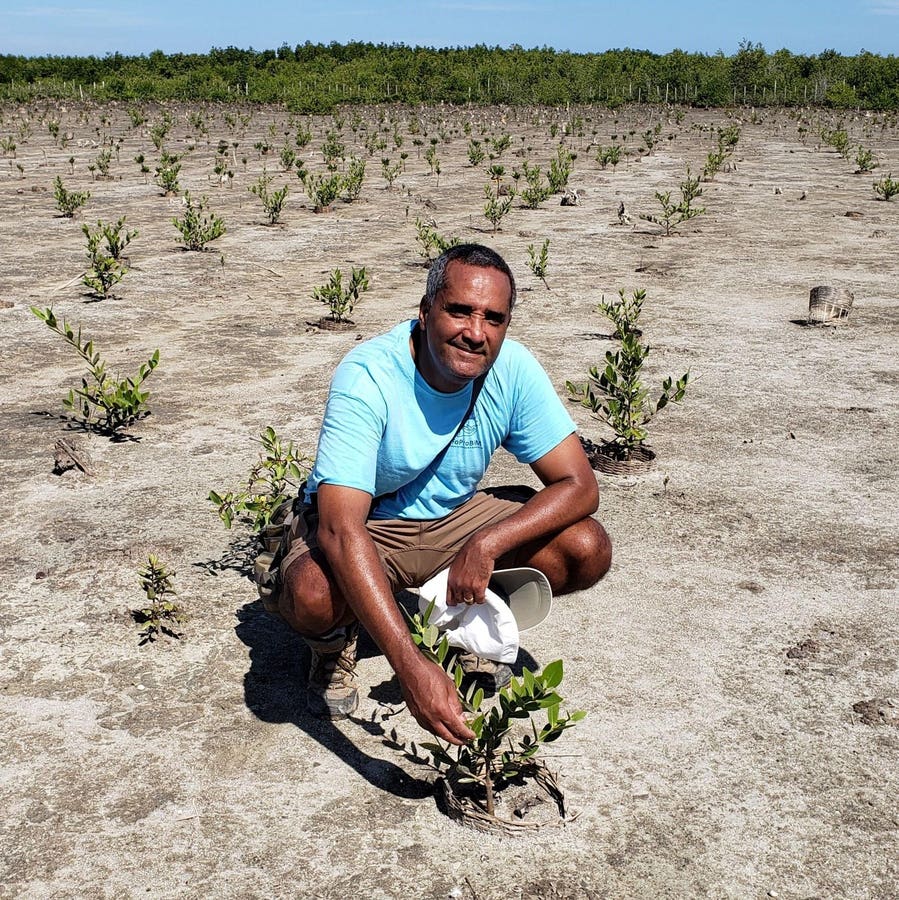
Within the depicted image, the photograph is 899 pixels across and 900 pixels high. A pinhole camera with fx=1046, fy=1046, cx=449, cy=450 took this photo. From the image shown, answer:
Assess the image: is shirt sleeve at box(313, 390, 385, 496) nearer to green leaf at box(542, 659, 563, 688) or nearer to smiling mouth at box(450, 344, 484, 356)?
smiling mouth at box(450, 344, 484, 356)

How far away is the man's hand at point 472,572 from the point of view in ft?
9.72

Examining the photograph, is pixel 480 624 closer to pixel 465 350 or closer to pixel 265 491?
pixel 465 350

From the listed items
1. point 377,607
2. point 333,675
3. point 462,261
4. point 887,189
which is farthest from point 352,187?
point 377,607

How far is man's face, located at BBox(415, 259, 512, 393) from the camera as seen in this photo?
2889 millimetres

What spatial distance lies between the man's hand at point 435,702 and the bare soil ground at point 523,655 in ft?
1.06

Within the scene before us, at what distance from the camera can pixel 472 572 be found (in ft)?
→ 9.71

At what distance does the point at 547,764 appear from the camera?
290 cm

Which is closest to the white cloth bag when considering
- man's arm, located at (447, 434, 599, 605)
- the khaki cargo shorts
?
man's arm, located at (447, 434, 599, 605)

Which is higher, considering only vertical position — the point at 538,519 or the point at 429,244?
the point at 538,519

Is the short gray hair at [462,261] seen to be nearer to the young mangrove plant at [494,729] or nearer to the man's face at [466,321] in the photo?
the man's face at [466,321]

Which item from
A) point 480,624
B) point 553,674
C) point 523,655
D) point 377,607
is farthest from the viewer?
point 523,655

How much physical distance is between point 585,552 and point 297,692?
0.99 m

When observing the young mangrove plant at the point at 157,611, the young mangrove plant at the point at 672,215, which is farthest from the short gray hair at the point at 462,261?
the young mangrove plant at the point at 672,215

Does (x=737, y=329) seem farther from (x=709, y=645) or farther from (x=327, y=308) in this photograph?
(x=709, y=645)
